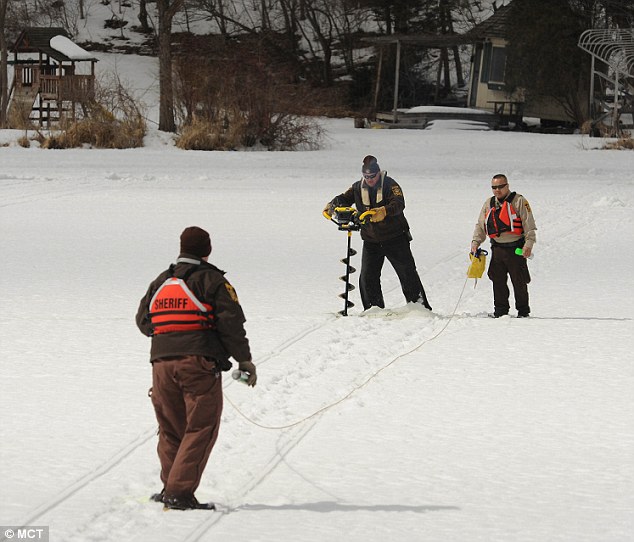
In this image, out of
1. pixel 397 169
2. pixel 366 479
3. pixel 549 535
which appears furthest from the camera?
pixel 397 169

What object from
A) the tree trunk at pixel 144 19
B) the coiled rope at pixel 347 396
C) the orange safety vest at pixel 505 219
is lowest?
the coiled rope at pixel 347 396

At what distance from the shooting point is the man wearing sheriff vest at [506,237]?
33.7 ft

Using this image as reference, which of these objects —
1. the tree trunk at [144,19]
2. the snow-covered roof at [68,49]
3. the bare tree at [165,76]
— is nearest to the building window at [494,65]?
the bare tree at [165,76]

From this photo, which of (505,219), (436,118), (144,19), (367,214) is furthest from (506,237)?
(144,19)

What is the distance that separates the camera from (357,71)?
160 ft

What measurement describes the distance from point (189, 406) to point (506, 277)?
5762 mm

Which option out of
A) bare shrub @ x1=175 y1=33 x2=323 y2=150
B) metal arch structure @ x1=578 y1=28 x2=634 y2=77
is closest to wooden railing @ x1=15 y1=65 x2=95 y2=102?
bare shrub @ x1=175 y1=33 x2=323 y2=150

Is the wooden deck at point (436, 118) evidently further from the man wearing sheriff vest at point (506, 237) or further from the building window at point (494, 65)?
the man wearing sheriff vest at point (506, 237)

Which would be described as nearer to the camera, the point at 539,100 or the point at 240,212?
the point at 240,212

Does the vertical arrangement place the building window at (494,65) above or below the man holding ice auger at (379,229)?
above

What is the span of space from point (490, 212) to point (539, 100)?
107 ft

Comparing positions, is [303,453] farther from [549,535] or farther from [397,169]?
[397,169]

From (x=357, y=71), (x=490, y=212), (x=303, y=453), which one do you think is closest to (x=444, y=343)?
(x=490, y=212)

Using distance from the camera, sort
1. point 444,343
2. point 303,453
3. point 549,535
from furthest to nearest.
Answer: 1. point 444,343
2. point 303,453
3. point 549,535
